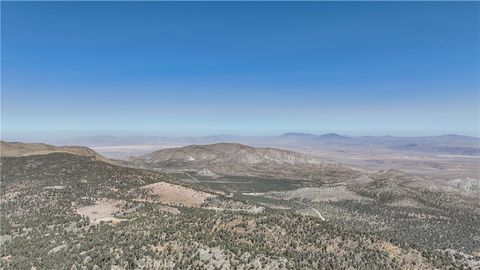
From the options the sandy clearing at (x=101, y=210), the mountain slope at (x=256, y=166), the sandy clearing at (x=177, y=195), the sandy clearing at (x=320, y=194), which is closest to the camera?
the sandy clearing at (x=101, y=210)

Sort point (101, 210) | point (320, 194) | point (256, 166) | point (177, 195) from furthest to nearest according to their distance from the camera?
point (256, 166) → point (320, 194) → point (177, 195) → point (101, 210)

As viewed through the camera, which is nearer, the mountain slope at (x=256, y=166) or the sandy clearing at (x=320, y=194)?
the sandy clearing at (x=320, y=194)

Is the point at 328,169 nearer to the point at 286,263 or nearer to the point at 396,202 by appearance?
the point at 396,202

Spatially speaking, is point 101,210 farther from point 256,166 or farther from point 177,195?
point 256,166

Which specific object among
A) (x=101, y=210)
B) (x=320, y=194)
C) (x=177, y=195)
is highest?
(x=101, y=210)

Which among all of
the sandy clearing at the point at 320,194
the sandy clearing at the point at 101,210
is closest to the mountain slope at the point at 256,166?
the sandy clearing at the point at 320,194

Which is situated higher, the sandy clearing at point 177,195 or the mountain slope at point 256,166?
the sandy clearing at point 177,195

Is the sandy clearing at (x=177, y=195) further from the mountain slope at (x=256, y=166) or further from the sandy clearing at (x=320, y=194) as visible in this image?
the mountain slope at (x=256, y=166)

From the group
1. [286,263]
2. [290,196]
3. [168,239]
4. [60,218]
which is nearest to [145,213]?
[60,218]

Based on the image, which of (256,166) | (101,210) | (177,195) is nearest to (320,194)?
(177,195)

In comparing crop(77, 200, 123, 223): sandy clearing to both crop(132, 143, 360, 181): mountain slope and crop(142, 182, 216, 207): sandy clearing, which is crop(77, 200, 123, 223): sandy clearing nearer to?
crop(142, 182, 216, 207): sandy clearing
